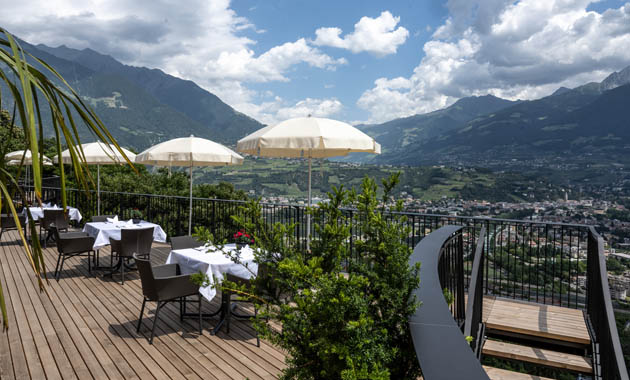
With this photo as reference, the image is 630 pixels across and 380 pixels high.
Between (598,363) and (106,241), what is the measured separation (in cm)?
739

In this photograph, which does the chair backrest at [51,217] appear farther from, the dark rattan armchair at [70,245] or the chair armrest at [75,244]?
the chair armrest at [75,244]

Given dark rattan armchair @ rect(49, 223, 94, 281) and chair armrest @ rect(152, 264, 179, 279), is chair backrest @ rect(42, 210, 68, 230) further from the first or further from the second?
chair armrest @ rect(152, 264, 179, 279)

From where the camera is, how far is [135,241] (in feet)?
20.1

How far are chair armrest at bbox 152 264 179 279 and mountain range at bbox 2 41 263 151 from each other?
91862 mm

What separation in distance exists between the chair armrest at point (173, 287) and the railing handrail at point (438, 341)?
3.29 m

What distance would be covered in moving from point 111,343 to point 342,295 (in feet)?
12.0

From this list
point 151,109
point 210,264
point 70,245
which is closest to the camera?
point 210,264

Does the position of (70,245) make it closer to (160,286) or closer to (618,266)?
(160,286)

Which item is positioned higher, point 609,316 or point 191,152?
point 191,152

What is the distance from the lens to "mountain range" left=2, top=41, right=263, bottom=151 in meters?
112

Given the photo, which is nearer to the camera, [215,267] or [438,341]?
[438,341]

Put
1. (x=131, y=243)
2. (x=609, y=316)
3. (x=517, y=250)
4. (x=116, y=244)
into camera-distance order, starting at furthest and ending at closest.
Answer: (x=517, y=250) < (x=116, y=244) < (x=131, y=243) < (x=609, y=316)

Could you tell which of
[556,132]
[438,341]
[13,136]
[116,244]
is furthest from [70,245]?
[556,132]

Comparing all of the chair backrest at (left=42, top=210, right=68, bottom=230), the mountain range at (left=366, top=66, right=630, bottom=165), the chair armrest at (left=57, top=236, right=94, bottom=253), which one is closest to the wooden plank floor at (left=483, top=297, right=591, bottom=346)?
the chair armrest at (left=57, top=236, right=94, bottom=253)
